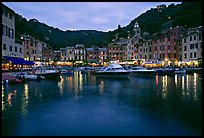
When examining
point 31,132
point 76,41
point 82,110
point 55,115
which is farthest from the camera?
point 76,41

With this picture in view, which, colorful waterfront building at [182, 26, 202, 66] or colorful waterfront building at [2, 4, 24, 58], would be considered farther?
colorful waterfront building at [182, 26, 202, 66]

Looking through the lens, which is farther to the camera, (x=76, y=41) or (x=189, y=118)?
(x=76, y=41)

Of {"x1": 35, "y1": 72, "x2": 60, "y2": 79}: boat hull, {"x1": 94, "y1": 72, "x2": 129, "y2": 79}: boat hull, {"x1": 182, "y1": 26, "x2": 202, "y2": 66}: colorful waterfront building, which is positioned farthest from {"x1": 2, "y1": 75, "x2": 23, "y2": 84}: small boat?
{"x1": 182, "y1": 26, "x2": 202, "y2": 66}: colorful waterfront building

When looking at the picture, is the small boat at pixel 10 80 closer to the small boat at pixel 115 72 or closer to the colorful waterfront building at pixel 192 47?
the small boat at pixel 115 72

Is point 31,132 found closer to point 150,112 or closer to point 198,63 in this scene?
point 150,112

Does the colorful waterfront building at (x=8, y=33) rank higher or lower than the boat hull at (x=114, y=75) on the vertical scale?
higher

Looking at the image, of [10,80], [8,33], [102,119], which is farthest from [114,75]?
[102,119]

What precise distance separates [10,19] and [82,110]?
30.0 metres

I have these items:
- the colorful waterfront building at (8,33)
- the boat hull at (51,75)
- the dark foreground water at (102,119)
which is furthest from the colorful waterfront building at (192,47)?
the dark foreground water at (102,119)

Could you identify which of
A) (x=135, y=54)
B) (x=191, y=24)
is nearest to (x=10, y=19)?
(x=135, y=54)

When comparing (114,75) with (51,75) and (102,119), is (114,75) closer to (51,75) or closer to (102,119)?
(51,75)

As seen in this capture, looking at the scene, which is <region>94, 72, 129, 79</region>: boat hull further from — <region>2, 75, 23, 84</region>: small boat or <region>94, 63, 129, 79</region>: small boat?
<region>2, 75, 23, 84</region>: small boat

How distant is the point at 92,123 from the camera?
39.7ft

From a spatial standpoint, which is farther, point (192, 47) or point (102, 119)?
point (192, 47)
